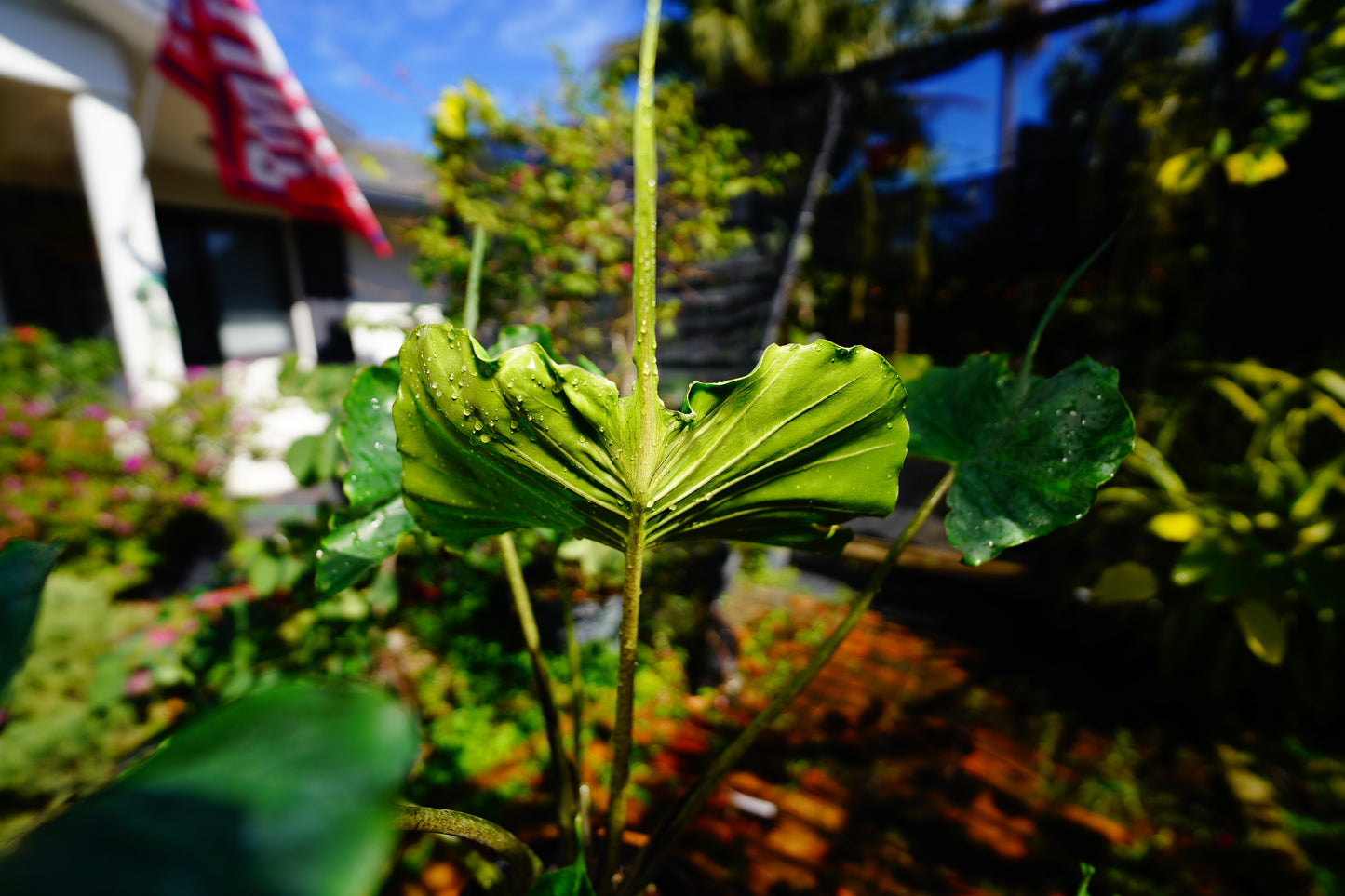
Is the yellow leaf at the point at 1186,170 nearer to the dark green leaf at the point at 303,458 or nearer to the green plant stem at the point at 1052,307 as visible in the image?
the green plant stem at the point at 1052,307

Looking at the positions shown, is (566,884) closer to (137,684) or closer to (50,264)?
(137,684)

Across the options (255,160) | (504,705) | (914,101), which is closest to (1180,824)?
(504,705)

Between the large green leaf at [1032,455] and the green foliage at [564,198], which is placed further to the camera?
the green foliage at [564,198]

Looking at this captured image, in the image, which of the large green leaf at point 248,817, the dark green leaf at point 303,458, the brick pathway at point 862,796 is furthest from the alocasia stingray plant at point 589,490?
the brick pathway at point 862,796

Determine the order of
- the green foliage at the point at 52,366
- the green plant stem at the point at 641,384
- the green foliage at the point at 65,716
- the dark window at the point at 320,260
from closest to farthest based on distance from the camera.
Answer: the green plant stem at the point at 641,384 < the green foliage at the point at 65,716 < the green foliage at the point at 52,366 < the dark window at the point at 320,260

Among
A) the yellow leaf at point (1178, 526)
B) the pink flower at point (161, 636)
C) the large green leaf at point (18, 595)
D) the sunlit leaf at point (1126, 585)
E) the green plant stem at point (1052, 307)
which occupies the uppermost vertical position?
the green plant stem at point (1052, 307)

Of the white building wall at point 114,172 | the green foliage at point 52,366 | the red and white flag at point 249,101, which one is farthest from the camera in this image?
the green foliage at point 52,366

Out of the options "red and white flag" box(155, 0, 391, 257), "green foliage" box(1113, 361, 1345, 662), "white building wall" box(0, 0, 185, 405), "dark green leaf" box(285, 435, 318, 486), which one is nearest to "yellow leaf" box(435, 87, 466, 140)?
"red and white flag" box(155, 0, 391, 257)

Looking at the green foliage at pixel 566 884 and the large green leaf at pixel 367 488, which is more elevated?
the large green leaf at pixel 367 488
